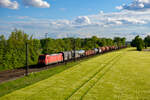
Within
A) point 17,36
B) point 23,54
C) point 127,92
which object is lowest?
point 127,92

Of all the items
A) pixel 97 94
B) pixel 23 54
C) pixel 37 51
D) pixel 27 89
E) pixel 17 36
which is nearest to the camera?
pixel 97 94

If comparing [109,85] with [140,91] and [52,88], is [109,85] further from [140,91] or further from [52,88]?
[52,88]

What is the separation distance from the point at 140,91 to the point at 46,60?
30.7 metres

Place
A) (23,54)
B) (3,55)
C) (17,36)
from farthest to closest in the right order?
1. (17,36)
2. (23,54)
3. (3,55)

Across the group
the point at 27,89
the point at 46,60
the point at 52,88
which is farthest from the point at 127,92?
the point at 46,60

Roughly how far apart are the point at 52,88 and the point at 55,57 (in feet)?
97.1

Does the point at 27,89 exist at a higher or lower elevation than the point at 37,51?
lower

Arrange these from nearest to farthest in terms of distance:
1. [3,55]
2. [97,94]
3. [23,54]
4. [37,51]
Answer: [97,94] → [3,55] → [23,54] → [37,51]

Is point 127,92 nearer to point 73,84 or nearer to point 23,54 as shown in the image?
point 73,84

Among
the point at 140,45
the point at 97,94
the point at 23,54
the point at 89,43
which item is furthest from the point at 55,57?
the point at 89,43

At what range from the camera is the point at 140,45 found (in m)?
108

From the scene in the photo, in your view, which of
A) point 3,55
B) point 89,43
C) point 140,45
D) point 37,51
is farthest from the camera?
point 89,43

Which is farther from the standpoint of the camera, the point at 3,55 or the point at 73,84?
the point at 3,55

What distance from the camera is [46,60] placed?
47469mm
